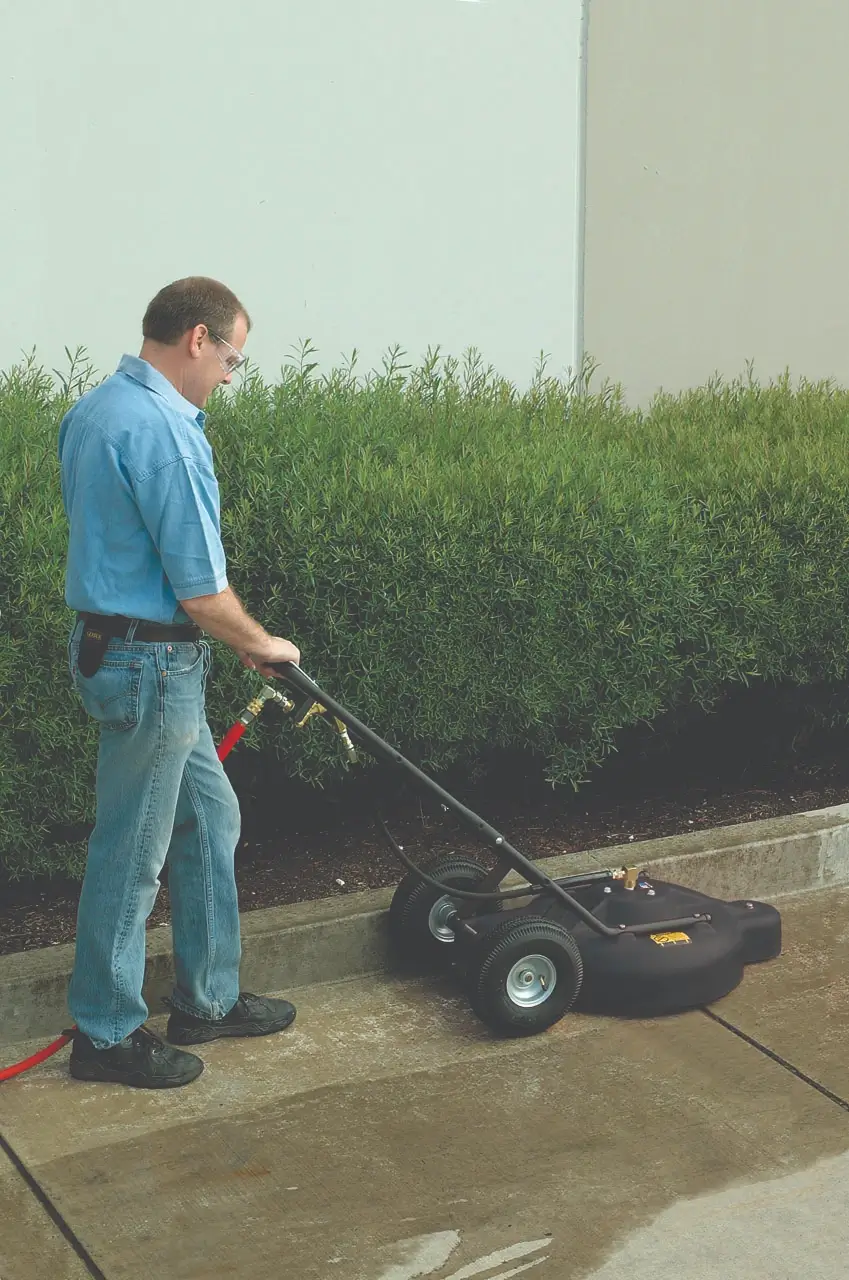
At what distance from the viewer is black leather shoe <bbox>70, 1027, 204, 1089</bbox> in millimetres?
4172

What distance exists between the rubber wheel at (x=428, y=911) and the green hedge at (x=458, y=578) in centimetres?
53

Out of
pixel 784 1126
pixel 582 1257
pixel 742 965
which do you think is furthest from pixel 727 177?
pixel 582 1257

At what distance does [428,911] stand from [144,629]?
1380 mm

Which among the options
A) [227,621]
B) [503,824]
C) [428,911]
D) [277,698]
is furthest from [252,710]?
[503,824]

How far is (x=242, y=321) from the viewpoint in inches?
159

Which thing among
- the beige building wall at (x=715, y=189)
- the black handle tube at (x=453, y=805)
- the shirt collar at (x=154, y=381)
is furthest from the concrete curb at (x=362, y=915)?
the beige building wall at (x=715, y=189)

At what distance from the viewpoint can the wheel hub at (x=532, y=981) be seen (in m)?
4.45

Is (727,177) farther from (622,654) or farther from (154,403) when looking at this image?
(154,403)

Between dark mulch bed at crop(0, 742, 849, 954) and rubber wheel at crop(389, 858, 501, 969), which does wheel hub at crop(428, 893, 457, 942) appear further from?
dark mulch bed at crop(0, 742, 849, 954)

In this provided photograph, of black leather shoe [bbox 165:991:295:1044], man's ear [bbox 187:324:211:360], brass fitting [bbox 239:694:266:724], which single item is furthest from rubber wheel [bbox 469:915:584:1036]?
man's ear [bbox 187:324:211:360]

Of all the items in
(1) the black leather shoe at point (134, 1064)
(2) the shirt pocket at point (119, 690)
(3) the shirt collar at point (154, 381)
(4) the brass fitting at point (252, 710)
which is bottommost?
(1) the black leather shoe at point (134, 1064)

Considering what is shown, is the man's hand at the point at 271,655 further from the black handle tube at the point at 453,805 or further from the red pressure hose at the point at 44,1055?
the red pressure hose at the point at 44,1055

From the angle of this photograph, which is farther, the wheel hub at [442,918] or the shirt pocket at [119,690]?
the wheel hub at [442,918]

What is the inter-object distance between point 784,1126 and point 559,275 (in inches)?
209
